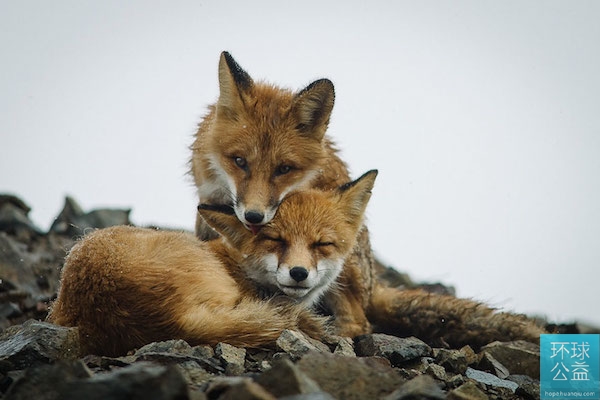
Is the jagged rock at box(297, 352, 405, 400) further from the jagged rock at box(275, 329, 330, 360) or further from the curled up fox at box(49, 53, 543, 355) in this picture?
the curled up fox at box(49, 53, 543, 355)

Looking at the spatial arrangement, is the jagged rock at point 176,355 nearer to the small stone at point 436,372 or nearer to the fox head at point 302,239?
the fox head at point 302,239

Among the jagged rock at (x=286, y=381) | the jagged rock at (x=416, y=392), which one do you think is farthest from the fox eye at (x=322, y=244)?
the jagged rock at (x=286, y=381)

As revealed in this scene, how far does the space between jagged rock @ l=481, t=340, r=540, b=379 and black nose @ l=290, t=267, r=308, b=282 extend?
1938 millimetres

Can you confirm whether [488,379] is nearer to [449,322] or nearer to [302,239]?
[449,322]

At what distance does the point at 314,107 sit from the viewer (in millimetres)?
6641

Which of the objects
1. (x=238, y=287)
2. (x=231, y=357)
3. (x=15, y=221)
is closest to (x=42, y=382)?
(x=231, y=357)

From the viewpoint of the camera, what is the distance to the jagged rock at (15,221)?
35.4 feet

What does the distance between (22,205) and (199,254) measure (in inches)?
298

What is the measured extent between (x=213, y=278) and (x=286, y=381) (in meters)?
2.05

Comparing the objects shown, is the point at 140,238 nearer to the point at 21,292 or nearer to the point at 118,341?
the point at 118,341

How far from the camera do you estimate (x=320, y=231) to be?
6.00 metres

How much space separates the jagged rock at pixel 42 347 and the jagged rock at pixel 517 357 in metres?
3.63

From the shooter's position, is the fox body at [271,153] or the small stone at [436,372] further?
the fox body at [271,153]

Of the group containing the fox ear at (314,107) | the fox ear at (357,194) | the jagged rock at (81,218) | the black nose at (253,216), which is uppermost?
the fox ear at (314,107)
